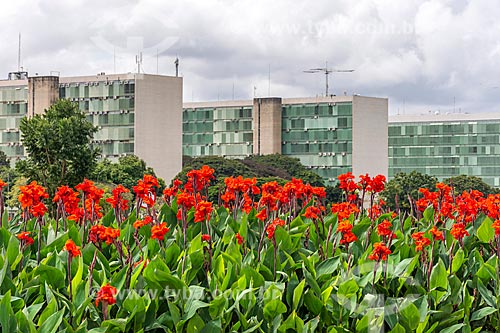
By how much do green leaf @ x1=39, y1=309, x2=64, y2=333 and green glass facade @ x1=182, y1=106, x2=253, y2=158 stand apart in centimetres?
8563

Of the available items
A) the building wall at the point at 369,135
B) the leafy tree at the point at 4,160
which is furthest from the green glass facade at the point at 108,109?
the building wall at the point at 369,135

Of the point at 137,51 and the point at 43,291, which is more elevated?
the point at 137,51

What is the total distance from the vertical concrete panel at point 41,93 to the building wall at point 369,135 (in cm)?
2820

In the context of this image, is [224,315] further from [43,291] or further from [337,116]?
[337,116]

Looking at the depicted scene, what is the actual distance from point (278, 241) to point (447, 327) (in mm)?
835

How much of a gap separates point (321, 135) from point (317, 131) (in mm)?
584

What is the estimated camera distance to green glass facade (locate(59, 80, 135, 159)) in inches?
2997

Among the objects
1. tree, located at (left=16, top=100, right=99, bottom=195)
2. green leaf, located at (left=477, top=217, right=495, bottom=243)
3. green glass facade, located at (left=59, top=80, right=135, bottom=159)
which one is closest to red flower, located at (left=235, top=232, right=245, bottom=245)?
green leaf, located at (left=477, top=217, right=495, bottom=243)

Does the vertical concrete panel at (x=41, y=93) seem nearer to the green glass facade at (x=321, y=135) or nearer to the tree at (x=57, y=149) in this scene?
the green glass facade at (x=321, y=135)

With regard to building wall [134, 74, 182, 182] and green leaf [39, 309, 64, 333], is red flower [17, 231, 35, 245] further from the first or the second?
building wall [134, 74, 182, 182]

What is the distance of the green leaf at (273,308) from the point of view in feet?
11.2

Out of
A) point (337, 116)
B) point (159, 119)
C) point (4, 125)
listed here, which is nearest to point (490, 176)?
point (337, 116)

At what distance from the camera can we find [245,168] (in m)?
77.9

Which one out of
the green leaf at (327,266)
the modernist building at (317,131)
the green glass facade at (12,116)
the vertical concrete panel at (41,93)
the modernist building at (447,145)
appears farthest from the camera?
the modernist building at (447,145)
